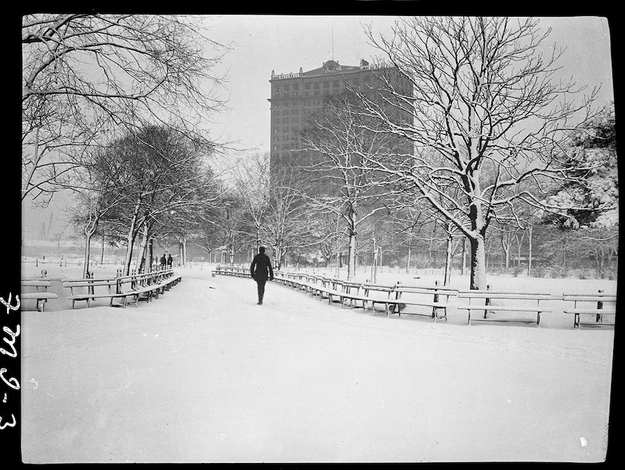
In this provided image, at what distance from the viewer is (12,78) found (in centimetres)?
246

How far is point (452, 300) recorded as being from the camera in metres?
3.33

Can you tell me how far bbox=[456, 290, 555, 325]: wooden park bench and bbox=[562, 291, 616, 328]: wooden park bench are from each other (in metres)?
0.19

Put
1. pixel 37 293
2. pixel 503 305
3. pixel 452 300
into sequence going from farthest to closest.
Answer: pixel 452 300 → pixel 503 305 → pixel 37 293

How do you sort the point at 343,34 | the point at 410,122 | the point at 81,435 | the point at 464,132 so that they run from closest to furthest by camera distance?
1. the point at 81,435
2. the point at 343,34
3. the point at 464,132
4. the point at 410,122

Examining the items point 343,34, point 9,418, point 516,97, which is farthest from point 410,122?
point 9,418

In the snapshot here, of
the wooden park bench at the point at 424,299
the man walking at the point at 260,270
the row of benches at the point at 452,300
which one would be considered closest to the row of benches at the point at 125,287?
the row of benches at the point at 452,300

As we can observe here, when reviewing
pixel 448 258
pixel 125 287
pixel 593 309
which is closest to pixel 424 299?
pixel 448 258

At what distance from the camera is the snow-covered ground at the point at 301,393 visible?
2320 mm

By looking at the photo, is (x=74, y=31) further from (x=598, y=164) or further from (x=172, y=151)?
(x=598, y=164)

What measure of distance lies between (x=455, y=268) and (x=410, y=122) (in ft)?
5.30

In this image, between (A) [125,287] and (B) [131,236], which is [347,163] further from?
(A) [125,287]

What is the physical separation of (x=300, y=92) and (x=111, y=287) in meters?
2.60

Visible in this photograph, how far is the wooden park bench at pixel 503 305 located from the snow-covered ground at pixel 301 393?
8 cm

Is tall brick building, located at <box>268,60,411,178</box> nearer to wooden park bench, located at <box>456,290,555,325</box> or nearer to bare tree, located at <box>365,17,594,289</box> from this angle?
bare tree, located at <box>365,17,594,289</box>
